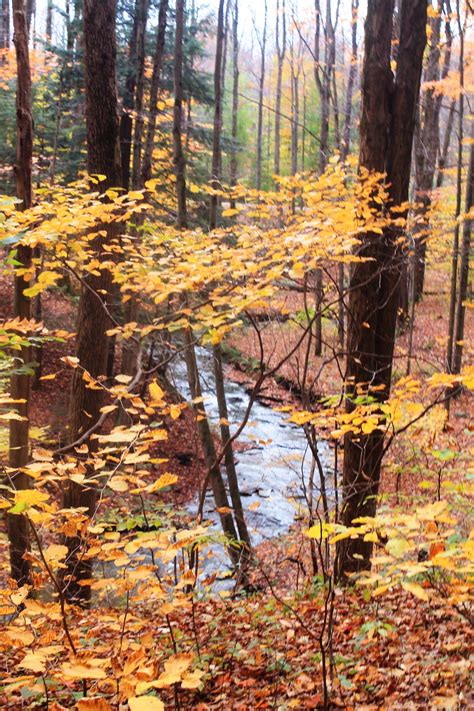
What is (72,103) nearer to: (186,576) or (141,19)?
(141,19)

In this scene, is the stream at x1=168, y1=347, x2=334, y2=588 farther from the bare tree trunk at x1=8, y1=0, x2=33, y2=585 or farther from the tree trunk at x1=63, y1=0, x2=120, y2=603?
the bare tree trunk at x1=8, y1=0, x2=33, y2=585

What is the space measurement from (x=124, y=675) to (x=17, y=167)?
479 centimetres

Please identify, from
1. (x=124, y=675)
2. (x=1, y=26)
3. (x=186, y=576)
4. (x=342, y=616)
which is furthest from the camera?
(x=1, y=26)

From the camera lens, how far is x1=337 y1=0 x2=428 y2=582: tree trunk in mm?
4625

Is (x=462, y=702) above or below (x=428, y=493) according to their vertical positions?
above

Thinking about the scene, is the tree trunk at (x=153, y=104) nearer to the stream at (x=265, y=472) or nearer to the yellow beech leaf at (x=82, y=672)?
the stream at (x=265, y=472)

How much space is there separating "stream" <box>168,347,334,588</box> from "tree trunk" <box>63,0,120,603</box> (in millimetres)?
1912

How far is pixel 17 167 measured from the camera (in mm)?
5047

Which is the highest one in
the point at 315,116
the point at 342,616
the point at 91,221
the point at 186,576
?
the point at 315,116

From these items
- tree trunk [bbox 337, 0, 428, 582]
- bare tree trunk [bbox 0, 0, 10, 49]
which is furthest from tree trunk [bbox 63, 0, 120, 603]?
bare tree trunk [bbox 0, 0, 10, 49]

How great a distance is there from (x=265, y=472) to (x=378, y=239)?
7.24 metres

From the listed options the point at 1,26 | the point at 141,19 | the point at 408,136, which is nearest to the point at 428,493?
the point at 408,136

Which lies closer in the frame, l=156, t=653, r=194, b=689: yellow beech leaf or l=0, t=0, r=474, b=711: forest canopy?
l=156, t=653, r=194, b=689: yellow beech leaf

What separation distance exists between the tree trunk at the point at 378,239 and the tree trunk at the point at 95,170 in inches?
100
